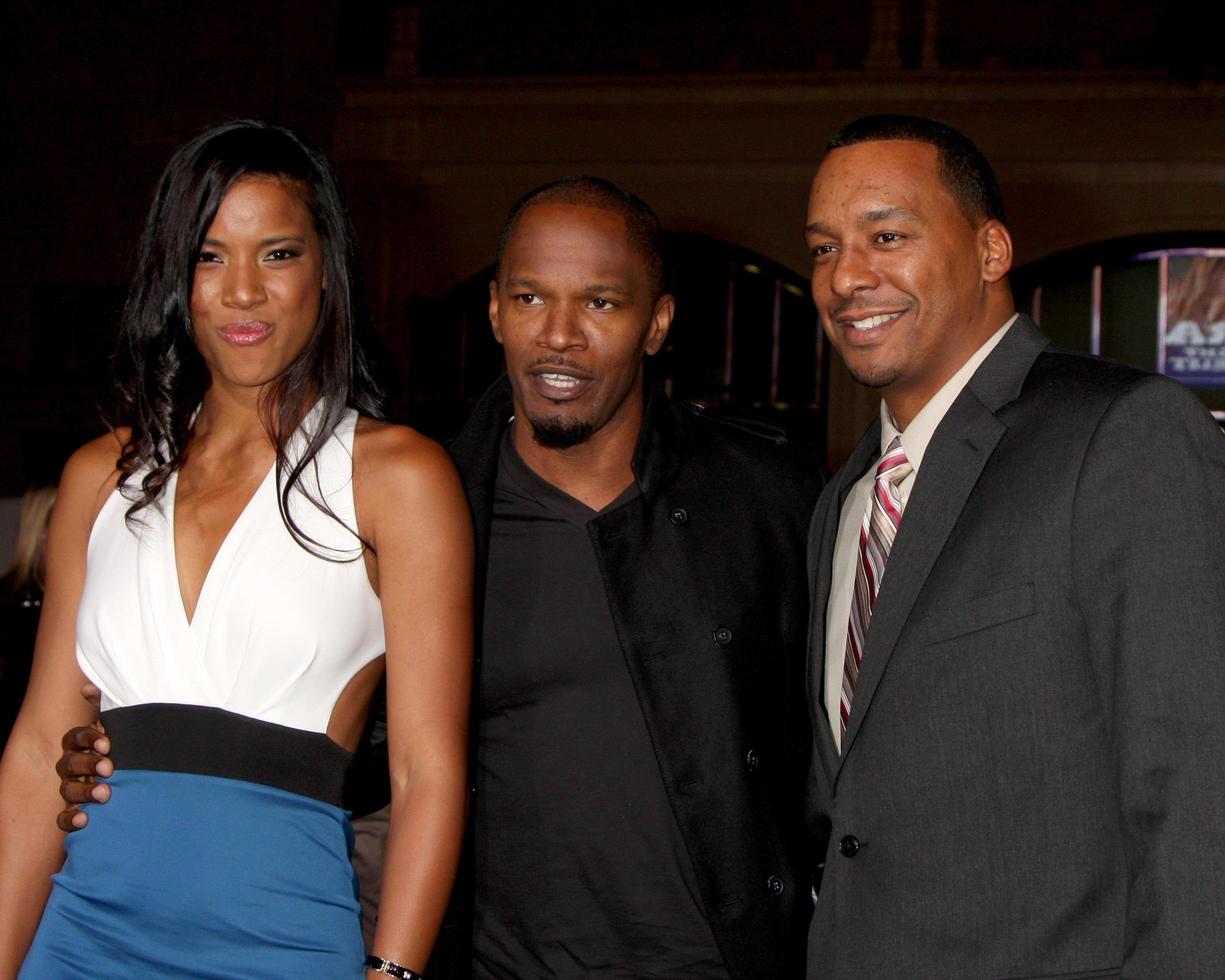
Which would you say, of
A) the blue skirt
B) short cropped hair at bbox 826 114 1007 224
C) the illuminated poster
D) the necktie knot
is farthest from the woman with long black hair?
→ the illuminated poster

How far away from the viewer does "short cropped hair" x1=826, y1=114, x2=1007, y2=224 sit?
1.82 meters

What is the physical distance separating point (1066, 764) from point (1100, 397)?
1.42 feet

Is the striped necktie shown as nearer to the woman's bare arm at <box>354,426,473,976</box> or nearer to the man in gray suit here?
the man in gray suit

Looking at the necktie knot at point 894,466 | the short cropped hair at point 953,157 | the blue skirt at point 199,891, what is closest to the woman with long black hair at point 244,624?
the blue skirt at point 199,891

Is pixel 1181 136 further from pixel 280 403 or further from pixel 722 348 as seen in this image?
pixel 280 403

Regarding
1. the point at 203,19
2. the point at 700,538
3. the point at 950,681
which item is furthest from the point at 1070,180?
the point at 950,681

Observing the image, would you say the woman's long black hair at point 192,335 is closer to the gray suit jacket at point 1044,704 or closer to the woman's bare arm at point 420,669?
the woman's bare arm at point 420,669

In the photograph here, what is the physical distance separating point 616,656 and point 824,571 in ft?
1.17

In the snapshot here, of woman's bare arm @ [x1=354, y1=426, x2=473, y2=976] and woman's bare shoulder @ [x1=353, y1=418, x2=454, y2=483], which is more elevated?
woman's bare shoulder @ [x1=353, y1=418, x2=454, y2=483]

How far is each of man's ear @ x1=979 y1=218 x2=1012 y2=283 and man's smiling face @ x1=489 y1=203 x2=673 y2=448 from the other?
0.59 m

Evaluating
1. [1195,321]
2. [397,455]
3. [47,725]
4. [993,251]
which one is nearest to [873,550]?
[993,251]

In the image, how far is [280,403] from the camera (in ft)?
5.95

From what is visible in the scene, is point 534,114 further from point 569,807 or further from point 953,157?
point 569,807

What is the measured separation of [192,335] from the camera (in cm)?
183
